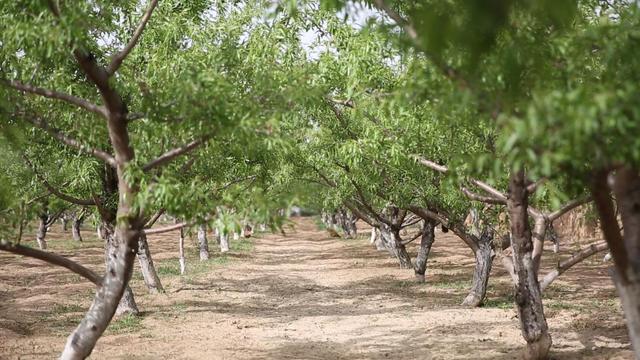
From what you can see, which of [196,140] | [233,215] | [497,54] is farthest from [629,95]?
[196,140]

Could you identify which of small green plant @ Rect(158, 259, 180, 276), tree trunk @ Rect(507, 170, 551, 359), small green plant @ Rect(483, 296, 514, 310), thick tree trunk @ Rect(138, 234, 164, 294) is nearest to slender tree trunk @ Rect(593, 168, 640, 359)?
tree trunk @ Rect(507, 170, 551, 359)

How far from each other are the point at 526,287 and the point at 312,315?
7848 mm

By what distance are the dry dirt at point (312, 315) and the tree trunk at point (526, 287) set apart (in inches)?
35.1

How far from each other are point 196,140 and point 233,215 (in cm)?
176

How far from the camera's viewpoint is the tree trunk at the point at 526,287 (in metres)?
11.4

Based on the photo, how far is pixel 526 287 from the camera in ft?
38.2

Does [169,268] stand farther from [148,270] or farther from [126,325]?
[126,325]

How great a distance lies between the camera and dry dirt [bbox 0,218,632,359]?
1343 centimetres

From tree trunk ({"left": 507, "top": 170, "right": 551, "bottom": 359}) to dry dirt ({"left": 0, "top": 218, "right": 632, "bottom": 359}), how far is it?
0.89m

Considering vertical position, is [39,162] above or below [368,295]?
above

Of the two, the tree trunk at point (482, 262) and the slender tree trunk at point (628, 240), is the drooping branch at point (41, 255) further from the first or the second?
the tree trunk at point (482, 262)

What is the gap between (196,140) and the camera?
363 inches

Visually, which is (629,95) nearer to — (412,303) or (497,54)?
(497,54)

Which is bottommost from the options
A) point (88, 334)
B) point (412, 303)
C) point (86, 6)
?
point (412, 303)
